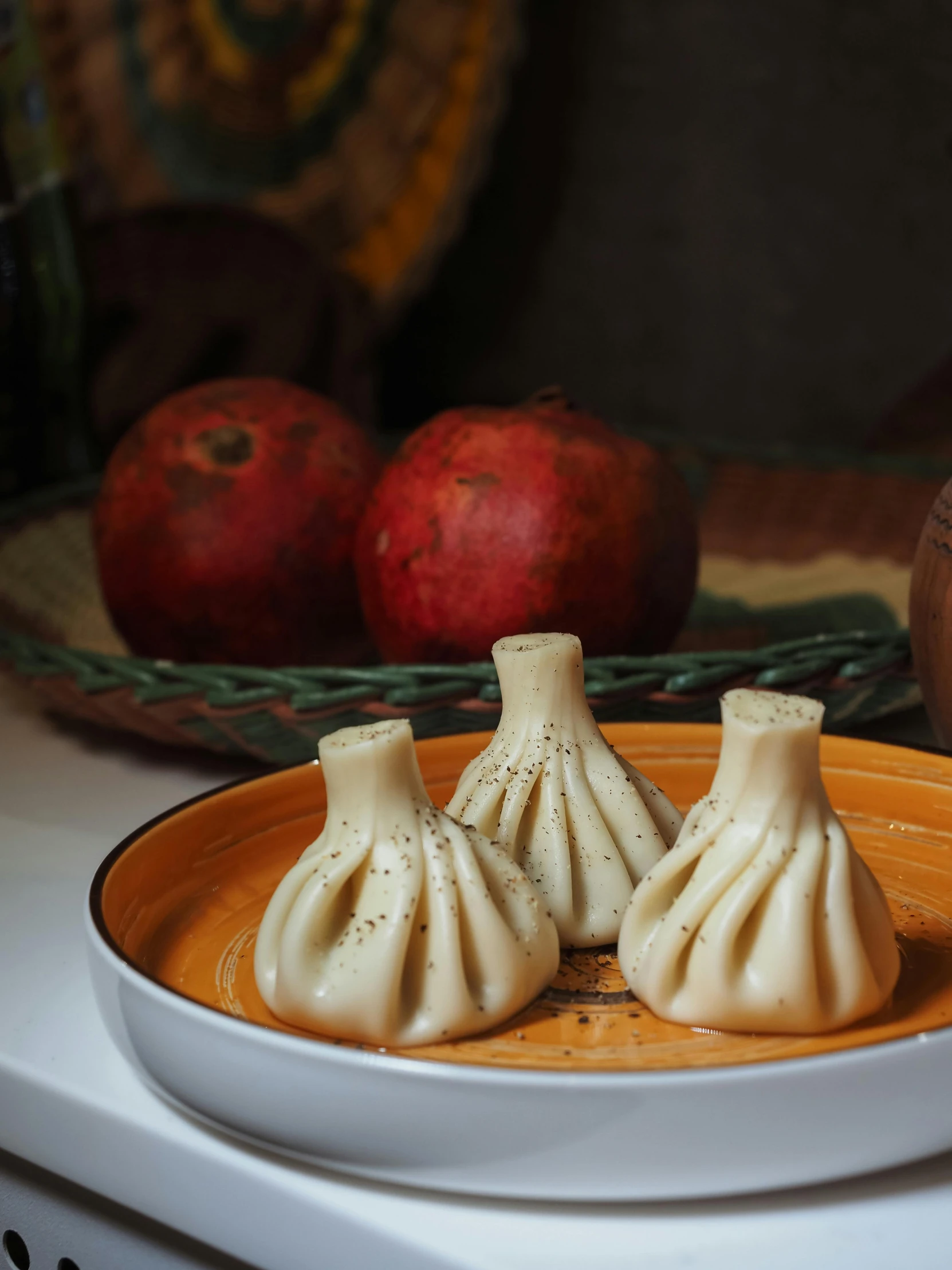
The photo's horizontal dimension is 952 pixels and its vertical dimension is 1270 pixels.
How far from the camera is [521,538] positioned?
70 cm

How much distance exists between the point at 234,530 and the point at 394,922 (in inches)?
16.0

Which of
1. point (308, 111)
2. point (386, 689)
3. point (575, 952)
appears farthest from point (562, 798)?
point (308, 111)

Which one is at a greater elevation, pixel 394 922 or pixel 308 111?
pixel 308 111

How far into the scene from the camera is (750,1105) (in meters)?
0.33

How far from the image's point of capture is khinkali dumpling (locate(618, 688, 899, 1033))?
15.7 inches

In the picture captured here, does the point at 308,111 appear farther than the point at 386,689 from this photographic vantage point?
Yes

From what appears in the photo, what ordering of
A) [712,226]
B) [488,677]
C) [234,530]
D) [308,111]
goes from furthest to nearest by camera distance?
[712,226]
[308,111]
[234,530]
[488,677]

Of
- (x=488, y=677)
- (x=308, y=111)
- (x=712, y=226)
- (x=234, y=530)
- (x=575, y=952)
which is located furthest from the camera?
(x=712, y=226)

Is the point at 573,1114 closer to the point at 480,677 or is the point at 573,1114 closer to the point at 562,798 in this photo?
the point at 562,798

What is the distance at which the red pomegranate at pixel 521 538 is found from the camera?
702 mm

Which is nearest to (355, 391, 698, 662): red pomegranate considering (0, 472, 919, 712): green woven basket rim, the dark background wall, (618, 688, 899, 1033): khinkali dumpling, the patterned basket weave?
(0, 472, 919, 712): green woven basket rim

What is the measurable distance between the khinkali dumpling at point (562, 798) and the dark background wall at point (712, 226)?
116 centimetres

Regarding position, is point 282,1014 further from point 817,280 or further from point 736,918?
point 817,280

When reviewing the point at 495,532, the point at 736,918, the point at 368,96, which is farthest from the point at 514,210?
the point at 736,918
